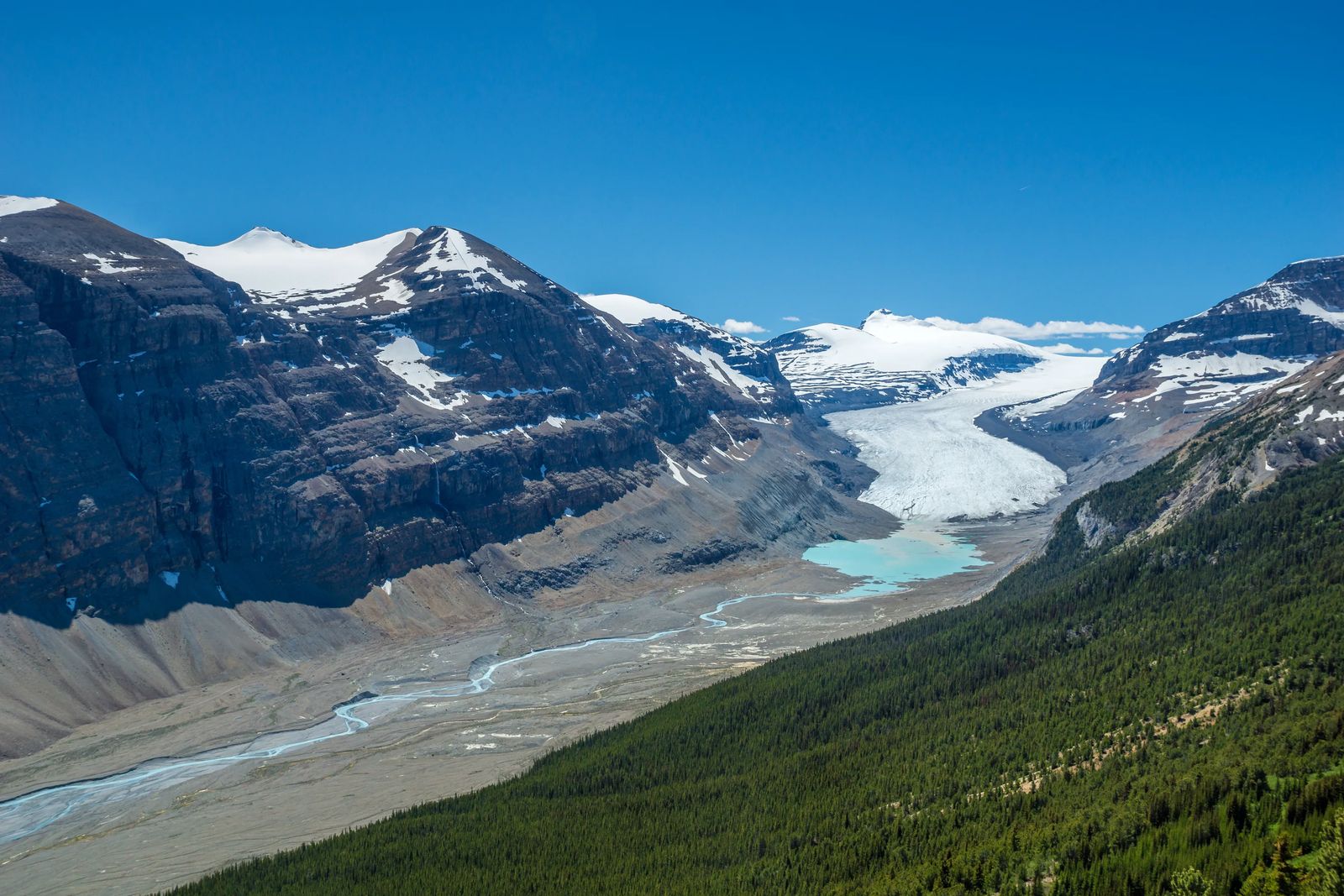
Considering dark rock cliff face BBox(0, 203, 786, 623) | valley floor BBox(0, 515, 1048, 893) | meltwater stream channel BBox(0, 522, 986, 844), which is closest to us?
valley floor BBox(0, 515, 1048, 893)

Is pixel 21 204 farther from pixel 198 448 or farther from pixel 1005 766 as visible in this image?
pixel 1005 766

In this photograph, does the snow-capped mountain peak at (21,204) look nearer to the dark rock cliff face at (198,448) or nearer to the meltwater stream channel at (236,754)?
the dark rock cliff face at (198,448)

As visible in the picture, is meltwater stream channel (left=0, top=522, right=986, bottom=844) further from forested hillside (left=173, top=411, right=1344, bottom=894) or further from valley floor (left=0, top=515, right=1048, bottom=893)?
forested hillside (left=173, top=411, right=1344, bottom=894)

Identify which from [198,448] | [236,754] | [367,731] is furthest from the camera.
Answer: [198,448]

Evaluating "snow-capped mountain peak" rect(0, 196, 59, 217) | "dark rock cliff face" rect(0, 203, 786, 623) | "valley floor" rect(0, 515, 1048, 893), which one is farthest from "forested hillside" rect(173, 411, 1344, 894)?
"snow-capped mountain peak" rect(0, 196, 59, 217)

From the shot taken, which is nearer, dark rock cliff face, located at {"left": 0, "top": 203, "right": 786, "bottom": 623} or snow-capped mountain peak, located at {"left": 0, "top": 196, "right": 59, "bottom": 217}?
dark rock cliff face, located at {"left": 0, "top": 203, "right": 786, "bottom": 623}

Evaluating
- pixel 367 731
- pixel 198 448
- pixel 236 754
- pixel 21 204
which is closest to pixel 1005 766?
pixel 367 731
